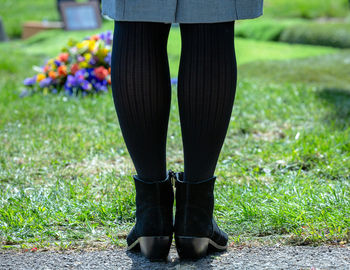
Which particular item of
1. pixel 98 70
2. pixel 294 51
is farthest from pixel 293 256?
pixel 294 51

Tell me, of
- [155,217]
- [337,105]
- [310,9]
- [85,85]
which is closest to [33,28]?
[310,9]

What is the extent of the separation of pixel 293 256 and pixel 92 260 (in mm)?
627

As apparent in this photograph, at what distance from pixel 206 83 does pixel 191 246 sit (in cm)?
50

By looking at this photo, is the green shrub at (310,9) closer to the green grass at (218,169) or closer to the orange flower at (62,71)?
the green grass at (218,169)

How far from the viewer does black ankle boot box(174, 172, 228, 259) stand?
167 cm

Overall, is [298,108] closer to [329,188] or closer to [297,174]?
[297,174]

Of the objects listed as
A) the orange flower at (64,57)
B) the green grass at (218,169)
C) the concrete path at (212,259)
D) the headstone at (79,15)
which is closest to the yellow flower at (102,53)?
the orange flower at (64,57)

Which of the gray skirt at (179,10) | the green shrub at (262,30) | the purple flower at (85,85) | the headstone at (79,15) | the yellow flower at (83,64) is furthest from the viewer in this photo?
the headstone at (79,15)

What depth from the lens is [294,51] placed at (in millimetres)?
6562

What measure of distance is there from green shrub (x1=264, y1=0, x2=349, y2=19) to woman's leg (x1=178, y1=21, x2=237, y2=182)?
28.8ft

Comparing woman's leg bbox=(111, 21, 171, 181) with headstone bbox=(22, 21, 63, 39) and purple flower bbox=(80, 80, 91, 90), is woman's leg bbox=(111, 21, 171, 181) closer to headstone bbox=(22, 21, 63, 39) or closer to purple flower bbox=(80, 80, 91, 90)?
purple flower bbox=(80, 80, 91, 90)

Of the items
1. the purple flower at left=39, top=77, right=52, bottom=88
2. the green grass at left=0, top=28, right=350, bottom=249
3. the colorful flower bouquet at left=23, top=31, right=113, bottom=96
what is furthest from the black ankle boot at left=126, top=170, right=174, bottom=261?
the purple flower at left=39, top=77, right=52, bottom=88

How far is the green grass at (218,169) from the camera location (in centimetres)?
198

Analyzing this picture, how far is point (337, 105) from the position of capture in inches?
148
